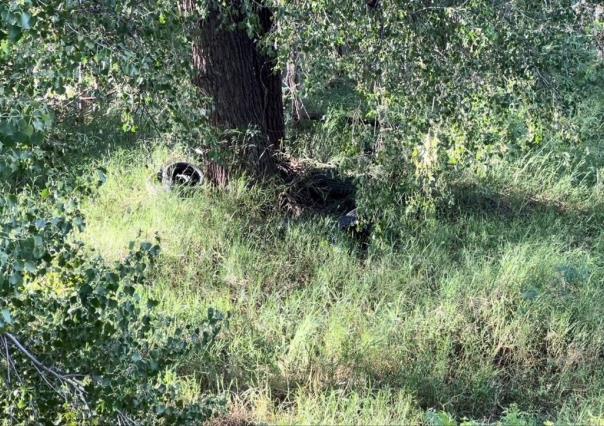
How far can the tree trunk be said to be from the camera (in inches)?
246

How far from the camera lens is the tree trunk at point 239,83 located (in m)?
6.25

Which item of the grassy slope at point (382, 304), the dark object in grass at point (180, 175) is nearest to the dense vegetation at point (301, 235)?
the grassy slope at point (382, 304)

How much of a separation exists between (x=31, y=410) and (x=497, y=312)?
10.3 feet

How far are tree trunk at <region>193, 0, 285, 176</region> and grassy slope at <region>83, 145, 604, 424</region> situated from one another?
0.45 meters

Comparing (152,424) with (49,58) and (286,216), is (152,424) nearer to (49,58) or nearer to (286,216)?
(49,58)

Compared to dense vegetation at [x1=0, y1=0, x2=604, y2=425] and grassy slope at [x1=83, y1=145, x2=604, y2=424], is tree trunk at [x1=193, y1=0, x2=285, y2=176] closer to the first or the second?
dense vegetation at [x1=0, y1=0, x2=604, y2=425]

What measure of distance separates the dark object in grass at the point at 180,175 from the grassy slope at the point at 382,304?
0.61 ft

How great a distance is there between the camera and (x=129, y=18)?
3248 millimetres

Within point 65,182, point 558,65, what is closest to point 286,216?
point 558,65

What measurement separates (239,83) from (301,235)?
58.1 inches

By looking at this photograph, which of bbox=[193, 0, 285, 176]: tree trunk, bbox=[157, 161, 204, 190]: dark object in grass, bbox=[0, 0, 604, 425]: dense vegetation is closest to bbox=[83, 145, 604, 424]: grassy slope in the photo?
bbox=[0, 0, 604, 425]: dense vegetation

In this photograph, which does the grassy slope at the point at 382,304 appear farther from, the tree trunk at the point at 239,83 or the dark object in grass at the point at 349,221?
the tree trunk at the point at 239,83

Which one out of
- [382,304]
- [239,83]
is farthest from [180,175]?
[382,304]

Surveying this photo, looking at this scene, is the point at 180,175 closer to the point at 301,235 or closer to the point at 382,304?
the point at 301,235
